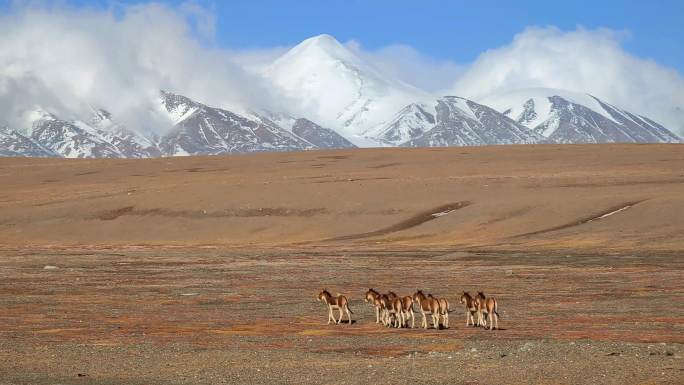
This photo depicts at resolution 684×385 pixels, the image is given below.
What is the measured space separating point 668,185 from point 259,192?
1346 inches

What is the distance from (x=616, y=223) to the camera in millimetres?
71312

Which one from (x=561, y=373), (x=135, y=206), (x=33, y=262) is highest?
(x=135, y=206)

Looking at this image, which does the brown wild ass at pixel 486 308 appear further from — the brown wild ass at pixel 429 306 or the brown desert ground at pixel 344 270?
the brown wild ass at pixel 429 306

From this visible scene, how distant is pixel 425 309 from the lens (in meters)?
26.8

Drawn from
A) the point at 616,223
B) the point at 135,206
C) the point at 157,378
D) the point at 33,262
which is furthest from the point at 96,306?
the point at 135,206

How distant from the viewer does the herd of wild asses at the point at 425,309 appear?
86.8ft

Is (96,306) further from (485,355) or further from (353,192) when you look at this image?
(353,192)

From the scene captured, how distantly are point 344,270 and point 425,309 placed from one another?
2218 centimetres

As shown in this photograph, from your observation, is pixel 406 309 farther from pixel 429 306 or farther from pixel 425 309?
pixel 429 306

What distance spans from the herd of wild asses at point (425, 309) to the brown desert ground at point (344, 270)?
17.0 inches

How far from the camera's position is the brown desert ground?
20.9 m

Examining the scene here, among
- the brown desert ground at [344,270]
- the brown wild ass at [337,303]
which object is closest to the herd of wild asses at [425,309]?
the brown wild ass at [337,303]

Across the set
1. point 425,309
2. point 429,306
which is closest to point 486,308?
point 429,306

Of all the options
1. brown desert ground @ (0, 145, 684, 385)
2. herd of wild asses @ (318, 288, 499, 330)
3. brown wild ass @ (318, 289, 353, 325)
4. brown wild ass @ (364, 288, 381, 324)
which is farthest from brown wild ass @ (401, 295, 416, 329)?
brown wild ass @ (318, 289, 353, 325)
